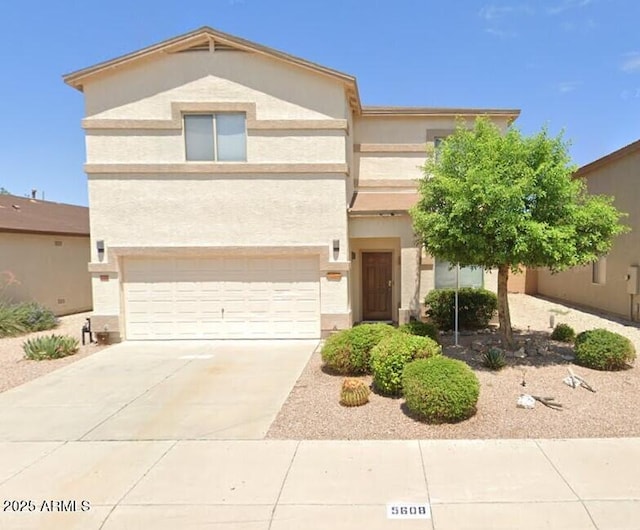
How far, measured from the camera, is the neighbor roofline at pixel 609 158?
11.1 m

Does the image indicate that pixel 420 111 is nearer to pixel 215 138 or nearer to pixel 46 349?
pixel 215 138

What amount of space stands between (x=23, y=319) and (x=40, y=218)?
6470 millimetres

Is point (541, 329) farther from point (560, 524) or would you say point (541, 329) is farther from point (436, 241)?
point (560, 524)

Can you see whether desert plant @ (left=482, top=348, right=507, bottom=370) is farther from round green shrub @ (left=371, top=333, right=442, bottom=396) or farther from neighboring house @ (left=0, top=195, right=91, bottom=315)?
neighboring house @ (left=0, top=195, right=91, bottom=315)

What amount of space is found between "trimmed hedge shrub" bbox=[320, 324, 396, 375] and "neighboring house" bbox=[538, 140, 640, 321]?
9.41 meters

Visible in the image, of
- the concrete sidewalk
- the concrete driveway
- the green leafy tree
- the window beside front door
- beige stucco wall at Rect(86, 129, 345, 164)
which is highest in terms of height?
beige stucco wall at Rect(86, 129, 345, 164)

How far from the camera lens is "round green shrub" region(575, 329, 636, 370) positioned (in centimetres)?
676

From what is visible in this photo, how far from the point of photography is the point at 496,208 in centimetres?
638

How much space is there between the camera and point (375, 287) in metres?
12.5

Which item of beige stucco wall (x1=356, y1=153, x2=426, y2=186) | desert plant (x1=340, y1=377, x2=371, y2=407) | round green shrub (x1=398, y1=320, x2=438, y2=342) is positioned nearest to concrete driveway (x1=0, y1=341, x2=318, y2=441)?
desert plant (x1=340, y1=377, x2=371, y2=407)

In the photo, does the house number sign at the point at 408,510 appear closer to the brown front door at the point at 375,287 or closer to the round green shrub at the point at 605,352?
the round green shrub at the point at 605,352

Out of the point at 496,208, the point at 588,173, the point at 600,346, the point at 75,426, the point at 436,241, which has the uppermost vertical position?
the point at 588,173

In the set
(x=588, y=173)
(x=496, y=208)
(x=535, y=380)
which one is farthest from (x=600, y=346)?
(x=588, y=173)

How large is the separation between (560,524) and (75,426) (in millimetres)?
5817
